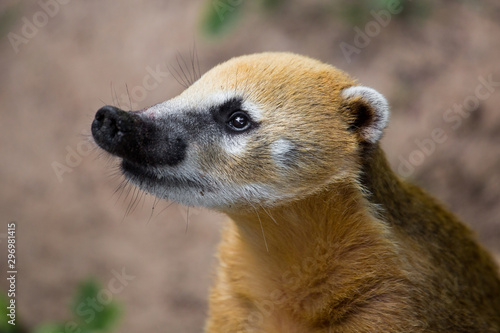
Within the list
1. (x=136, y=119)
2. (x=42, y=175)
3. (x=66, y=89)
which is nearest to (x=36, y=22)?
(x=66, y=89)

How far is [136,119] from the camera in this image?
3.30m

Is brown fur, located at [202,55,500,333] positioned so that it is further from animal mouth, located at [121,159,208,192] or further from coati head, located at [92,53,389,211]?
animal mouth, located at [121,159,208,192]

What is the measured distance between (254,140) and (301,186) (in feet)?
1.26

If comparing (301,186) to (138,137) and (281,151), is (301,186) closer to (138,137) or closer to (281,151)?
(281,151)

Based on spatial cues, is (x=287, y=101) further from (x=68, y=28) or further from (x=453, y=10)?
(x=68, y=28)

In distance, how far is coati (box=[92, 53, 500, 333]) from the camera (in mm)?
3428

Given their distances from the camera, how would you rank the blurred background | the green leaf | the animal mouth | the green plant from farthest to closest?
the blurred background < the green leaf < the green plant < the animal mouth

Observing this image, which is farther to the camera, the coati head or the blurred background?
the blurred background

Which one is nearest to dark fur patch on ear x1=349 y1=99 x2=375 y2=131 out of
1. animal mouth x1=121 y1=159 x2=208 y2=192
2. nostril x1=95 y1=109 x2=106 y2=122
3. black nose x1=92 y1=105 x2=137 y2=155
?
animal mouth x1=121 y1=159 x2=208 y2=192

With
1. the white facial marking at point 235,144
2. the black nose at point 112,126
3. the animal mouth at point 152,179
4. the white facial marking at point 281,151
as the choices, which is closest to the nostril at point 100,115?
the black nose at point 112,126

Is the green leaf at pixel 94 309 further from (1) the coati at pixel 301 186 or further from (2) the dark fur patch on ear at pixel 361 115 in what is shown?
(2) the dark fur patch on ear at pixel 361 115

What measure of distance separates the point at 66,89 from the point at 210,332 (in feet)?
16.1

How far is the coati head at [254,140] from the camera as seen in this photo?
3408mm

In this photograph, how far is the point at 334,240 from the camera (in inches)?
143
